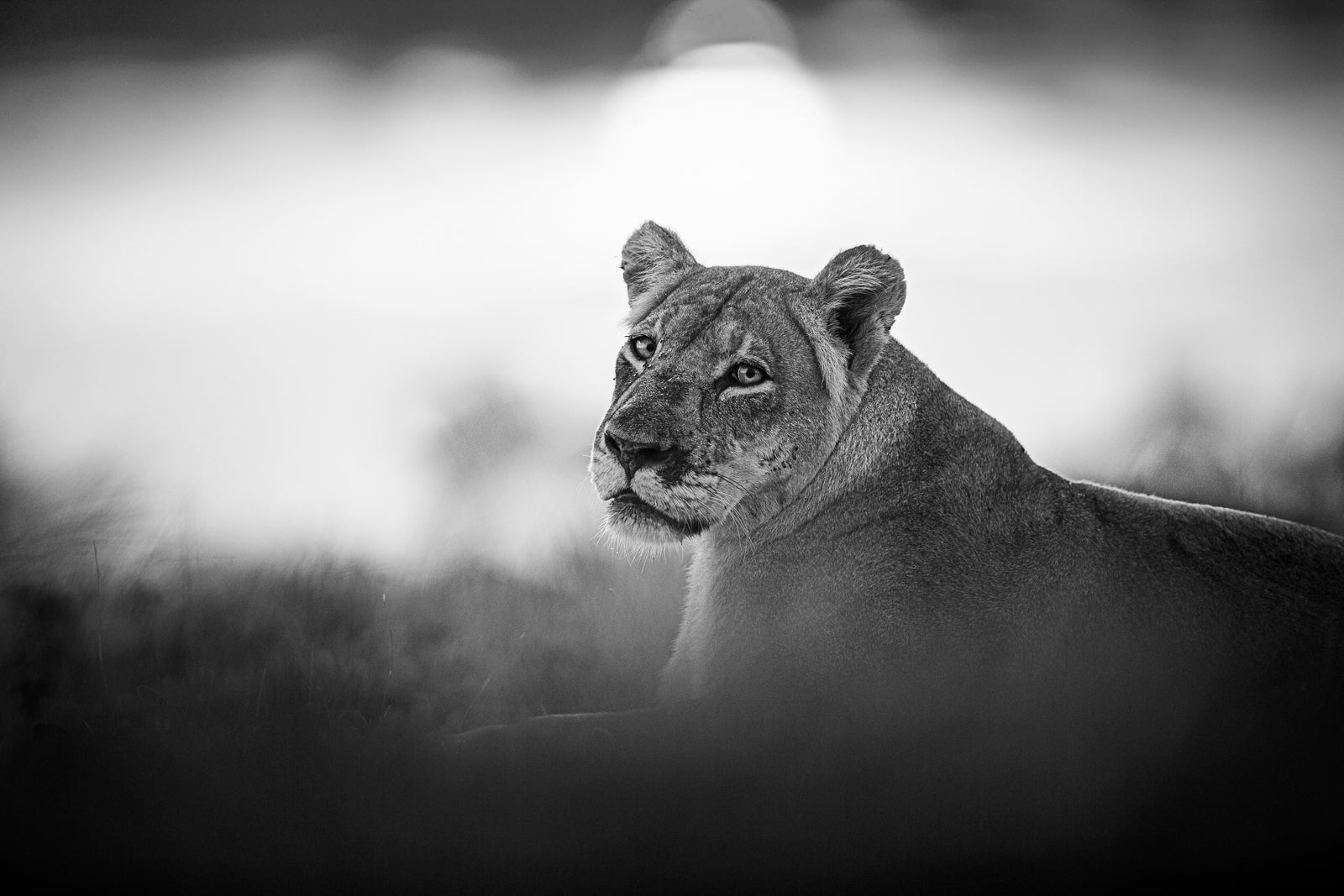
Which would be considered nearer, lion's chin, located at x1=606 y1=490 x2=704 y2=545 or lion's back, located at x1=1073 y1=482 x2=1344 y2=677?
lion's back, located at x1=1073 y1=482 x2=1344 y2=677

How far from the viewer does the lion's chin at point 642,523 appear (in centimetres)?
557

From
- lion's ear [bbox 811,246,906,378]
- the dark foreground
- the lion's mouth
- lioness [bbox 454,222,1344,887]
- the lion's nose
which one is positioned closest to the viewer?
the dark foreground

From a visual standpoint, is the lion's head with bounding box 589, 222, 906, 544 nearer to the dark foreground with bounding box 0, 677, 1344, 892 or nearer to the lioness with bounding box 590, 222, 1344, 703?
the lioness with bounding box 590, 222, 1344, 703

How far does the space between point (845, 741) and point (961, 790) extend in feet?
1.87

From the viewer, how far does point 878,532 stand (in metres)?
5.57

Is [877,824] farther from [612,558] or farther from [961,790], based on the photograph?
[612,558]

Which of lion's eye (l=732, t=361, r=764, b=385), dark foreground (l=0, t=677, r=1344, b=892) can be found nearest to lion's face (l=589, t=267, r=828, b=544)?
lion's eye (l=732, t=361, r=764, b=385)

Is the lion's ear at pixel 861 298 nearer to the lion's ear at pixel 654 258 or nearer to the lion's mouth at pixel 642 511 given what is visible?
the lion's ear at pixel 654 258

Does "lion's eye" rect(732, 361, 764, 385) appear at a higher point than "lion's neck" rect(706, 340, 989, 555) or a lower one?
higher

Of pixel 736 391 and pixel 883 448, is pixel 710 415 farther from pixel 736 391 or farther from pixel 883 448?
pixel 883 448

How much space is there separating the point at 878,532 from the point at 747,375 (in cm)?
97

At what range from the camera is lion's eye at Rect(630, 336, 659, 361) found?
6105 millimetres

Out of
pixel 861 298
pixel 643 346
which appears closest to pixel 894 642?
pixel 861 298

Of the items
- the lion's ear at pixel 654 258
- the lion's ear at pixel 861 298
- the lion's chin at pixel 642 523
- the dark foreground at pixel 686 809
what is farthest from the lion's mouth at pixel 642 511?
the lion's ear at pixel 654 258
